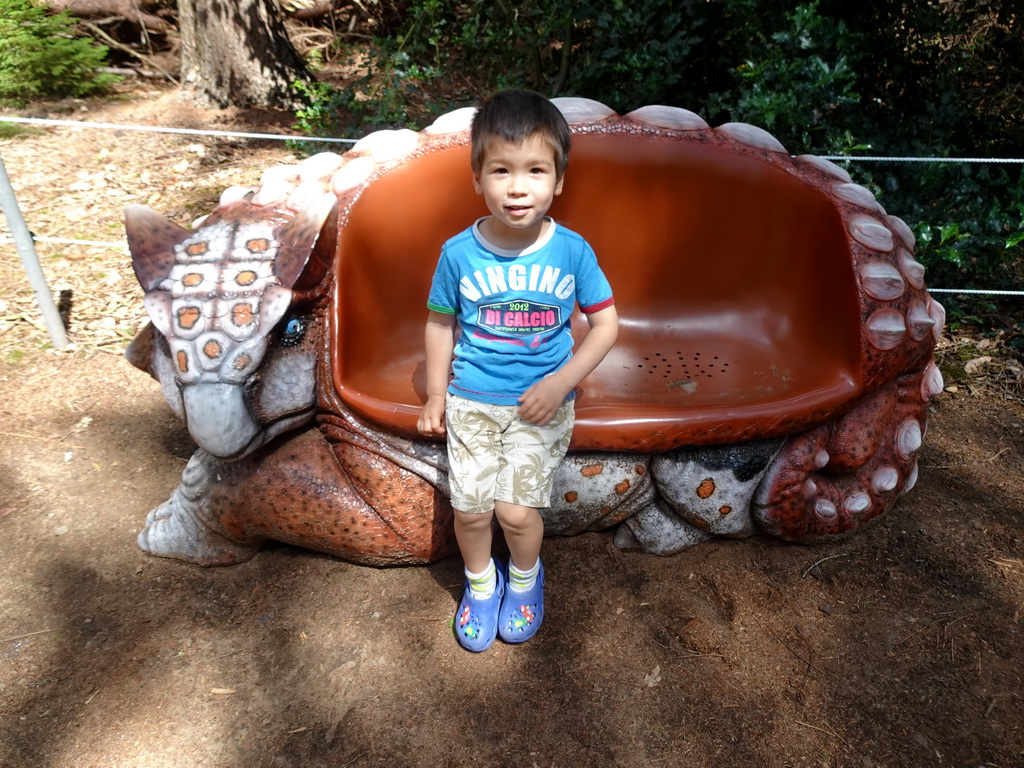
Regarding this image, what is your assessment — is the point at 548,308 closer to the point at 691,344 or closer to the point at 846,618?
the point at 691,344

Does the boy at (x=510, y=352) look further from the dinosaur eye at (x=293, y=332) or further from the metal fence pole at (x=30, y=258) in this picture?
the metal fence pole at (x=30, y=258)

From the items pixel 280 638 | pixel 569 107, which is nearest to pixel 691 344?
pixel 569 107

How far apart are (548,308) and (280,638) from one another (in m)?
1.08

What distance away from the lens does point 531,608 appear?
188 centimetres

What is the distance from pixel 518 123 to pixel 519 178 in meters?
0.10

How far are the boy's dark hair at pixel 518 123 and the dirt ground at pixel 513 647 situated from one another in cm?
116

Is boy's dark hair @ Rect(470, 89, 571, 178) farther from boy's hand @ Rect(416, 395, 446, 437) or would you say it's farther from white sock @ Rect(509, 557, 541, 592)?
white sock @ Rect(509, 557, 541, 592)

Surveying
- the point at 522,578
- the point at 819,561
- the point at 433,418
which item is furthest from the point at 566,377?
the point at 819,561

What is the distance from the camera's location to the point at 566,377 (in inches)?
62.3

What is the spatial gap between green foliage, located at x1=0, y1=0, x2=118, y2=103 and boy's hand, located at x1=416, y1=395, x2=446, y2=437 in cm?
453

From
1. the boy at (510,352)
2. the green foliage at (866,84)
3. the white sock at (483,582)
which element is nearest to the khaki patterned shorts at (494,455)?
the boy at (510,352)

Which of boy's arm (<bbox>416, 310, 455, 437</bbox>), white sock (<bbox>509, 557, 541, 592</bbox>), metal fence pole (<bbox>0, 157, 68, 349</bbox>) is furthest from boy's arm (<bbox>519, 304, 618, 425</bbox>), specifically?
metal fence pole (<bbox>0, 157, 68, 349</bbox>)

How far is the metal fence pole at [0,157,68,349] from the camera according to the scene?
8.56ft

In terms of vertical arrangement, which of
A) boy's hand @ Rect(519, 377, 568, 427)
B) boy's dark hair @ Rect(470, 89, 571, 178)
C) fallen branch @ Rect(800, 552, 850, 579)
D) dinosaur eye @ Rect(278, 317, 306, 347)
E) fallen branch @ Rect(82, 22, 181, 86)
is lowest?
fallen branch @ Rect(82, 22, 181, 86)
